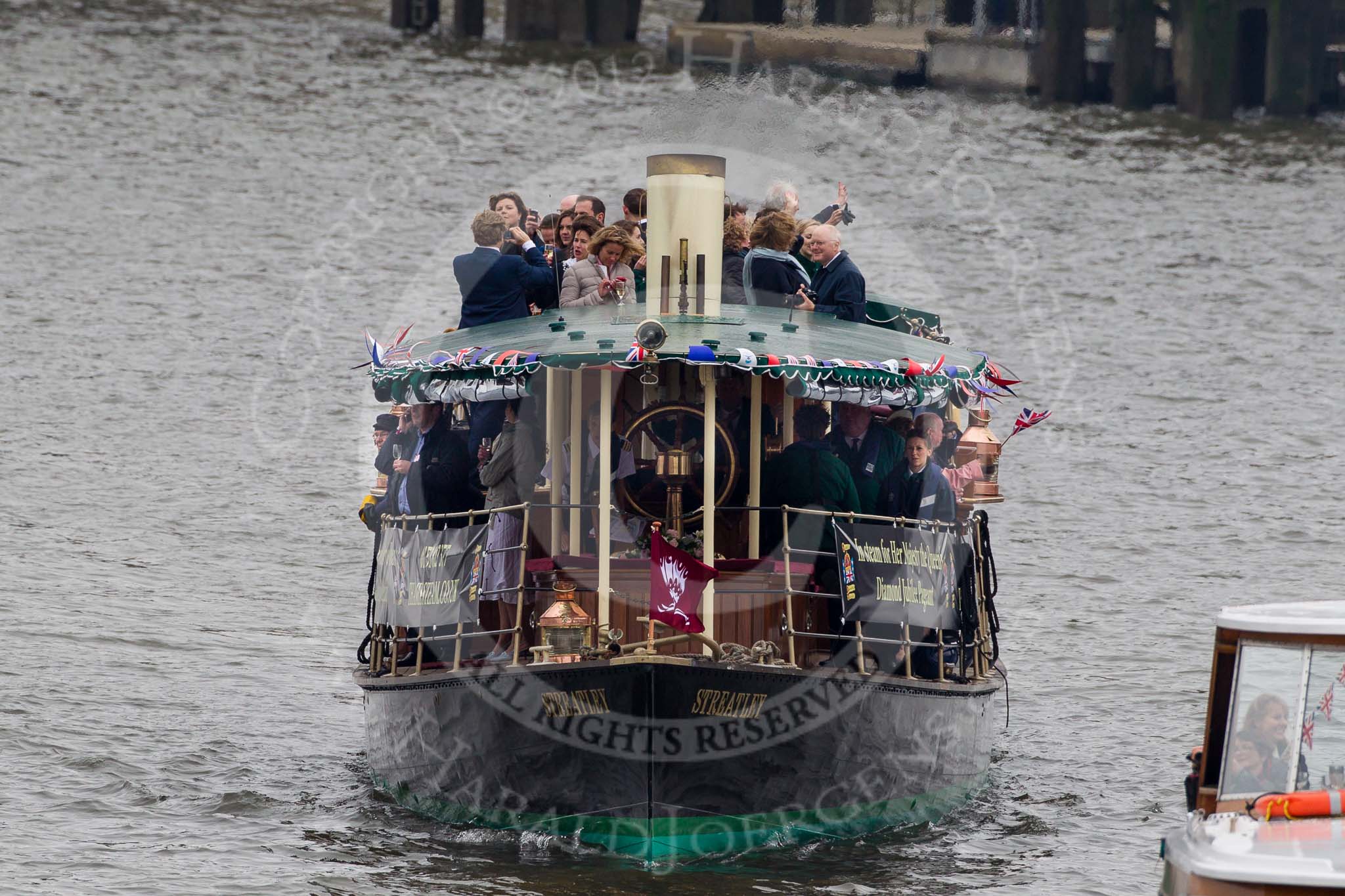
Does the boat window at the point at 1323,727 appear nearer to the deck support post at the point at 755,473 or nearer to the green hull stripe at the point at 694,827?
the green hull stripe at the point at 694,827

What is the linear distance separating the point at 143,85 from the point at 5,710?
118 ft

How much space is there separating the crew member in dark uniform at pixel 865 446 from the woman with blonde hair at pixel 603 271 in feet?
6.46

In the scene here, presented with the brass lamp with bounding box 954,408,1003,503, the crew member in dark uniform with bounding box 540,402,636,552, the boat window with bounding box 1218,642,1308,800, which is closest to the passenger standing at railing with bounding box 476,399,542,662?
the crew member in dark uniform with bounding box 540,402,636,552

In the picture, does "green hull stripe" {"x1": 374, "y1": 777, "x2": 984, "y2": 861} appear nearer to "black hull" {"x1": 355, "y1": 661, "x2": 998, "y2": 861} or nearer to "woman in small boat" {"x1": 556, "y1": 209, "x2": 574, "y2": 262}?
"black hull" {"x1": 355, "y1": 661, "x2": 998, "y2": 861}

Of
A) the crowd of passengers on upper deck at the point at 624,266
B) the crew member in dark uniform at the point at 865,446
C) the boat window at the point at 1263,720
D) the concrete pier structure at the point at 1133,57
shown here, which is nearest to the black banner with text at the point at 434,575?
the crowd of passengers on upper deck at the point at 624,266

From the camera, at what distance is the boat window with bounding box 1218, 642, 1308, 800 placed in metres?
11.5

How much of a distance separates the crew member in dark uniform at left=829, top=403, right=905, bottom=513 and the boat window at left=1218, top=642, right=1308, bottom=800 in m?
4.51

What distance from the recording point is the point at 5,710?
A: 19.6m

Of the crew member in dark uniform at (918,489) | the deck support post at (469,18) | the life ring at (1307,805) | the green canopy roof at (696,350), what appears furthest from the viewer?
the deck support post at (469,18)

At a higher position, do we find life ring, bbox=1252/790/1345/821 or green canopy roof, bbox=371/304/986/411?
green canopy roof, bbox=371/304/986/411

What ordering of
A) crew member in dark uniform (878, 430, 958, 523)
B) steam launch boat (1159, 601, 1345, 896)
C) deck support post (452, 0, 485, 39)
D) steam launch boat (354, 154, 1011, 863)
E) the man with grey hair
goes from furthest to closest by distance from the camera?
1. deck support post (452, 0, 485, 39)
2. the man with grey hair
3. crew member in dark uniform (878, 430, 958, 523)
4. steam launch boat (354, 154, 1011, 863)
5. steam launch boat (1159, 601, 1345, 896)

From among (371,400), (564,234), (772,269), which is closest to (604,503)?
(772,269)

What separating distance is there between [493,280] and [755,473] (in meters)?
2.90

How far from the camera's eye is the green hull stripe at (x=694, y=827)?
14891mm
